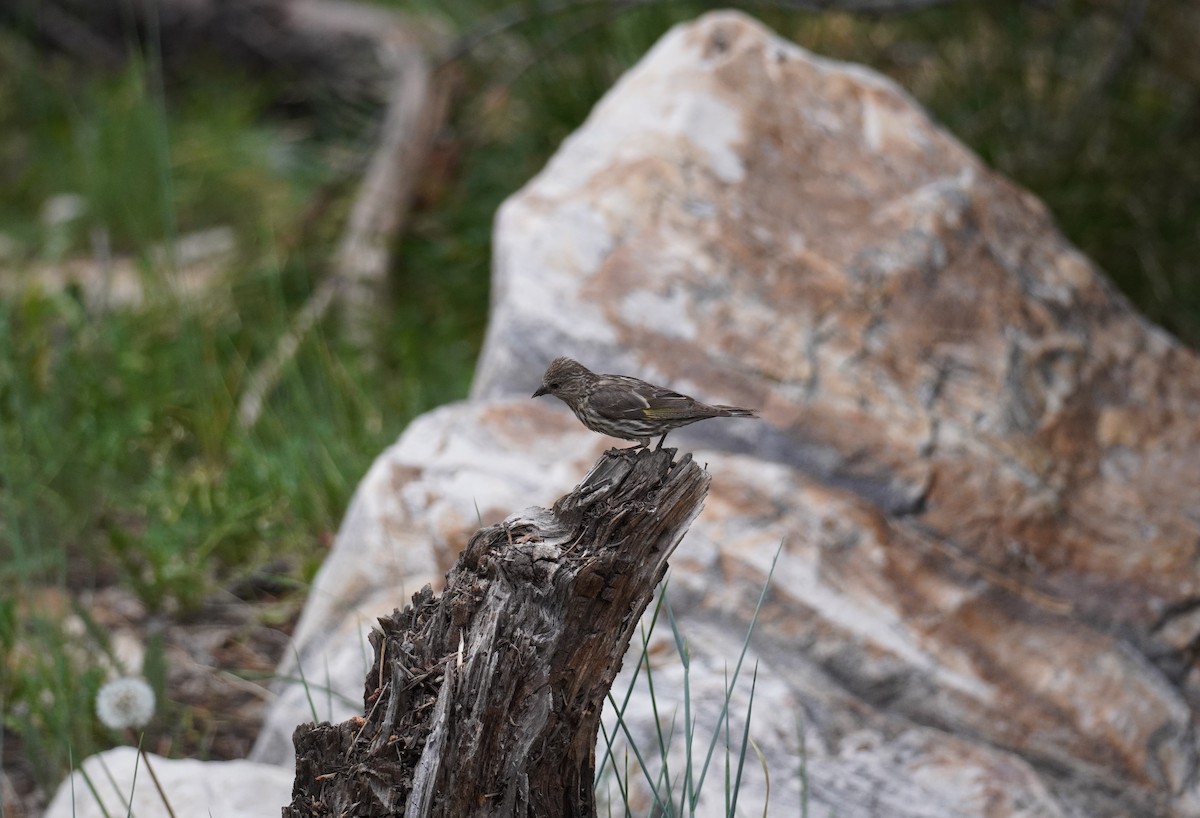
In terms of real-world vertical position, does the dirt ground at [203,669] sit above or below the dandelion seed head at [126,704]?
above

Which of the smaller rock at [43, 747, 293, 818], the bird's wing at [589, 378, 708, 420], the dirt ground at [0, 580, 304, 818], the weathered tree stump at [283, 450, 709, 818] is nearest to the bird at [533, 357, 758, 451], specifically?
the bird's wing at [589, 378, 708, 420]

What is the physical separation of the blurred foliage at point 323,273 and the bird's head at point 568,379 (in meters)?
1.26

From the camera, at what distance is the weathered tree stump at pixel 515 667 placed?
72.0 inches

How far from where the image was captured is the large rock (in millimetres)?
2768

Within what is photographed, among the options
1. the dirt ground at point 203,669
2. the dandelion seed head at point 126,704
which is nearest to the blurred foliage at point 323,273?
the dirt ground at point 203,669

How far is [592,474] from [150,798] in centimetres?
130

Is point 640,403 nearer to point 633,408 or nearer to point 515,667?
point 633,408

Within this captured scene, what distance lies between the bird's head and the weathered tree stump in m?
0.37

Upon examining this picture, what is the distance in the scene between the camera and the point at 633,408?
2.21 m

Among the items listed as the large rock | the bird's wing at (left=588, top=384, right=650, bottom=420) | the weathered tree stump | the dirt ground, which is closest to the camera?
the weathered tree stump

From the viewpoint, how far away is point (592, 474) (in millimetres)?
1922

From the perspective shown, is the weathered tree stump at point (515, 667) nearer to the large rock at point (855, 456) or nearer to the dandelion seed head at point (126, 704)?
the large rock at point (855, 456)

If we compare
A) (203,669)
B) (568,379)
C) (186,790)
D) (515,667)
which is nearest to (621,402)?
(568,379)

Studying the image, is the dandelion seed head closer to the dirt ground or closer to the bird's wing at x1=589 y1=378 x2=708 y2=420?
the dirt ground
